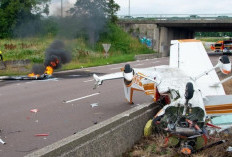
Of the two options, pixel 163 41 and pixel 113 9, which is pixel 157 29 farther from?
pixel 113 9

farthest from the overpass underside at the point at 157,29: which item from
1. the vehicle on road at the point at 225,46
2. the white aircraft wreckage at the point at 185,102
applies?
the white aircraft wreckage at the point at 185,102

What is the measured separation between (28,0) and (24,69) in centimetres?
785

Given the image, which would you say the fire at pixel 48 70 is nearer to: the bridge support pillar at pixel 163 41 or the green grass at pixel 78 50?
the green grass at pixel 78 50

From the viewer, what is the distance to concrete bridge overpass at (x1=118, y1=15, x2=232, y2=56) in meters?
44.8

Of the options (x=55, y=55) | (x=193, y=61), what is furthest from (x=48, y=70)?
(x=193, y=61)

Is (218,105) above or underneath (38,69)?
above

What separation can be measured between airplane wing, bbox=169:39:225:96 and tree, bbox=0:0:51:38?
1520cm

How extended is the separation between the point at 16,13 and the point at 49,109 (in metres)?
21.0

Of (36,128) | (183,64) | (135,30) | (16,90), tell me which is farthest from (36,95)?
(135,30)

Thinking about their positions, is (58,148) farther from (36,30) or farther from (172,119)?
(36,30)

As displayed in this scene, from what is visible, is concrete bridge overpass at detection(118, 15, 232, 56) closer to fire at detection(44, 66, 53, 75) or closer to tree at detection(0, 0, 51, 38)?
tree at detection(0, 0, 51, 38)

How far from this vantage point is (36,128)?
830 centimetres

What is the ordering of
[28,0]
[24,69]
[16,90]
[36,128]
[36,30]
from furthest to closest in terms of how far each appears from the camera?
[28,0] < [36,30] < [24,69] < [16,90] < [36,128]

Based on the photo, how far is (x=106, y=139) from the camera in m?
5.18
